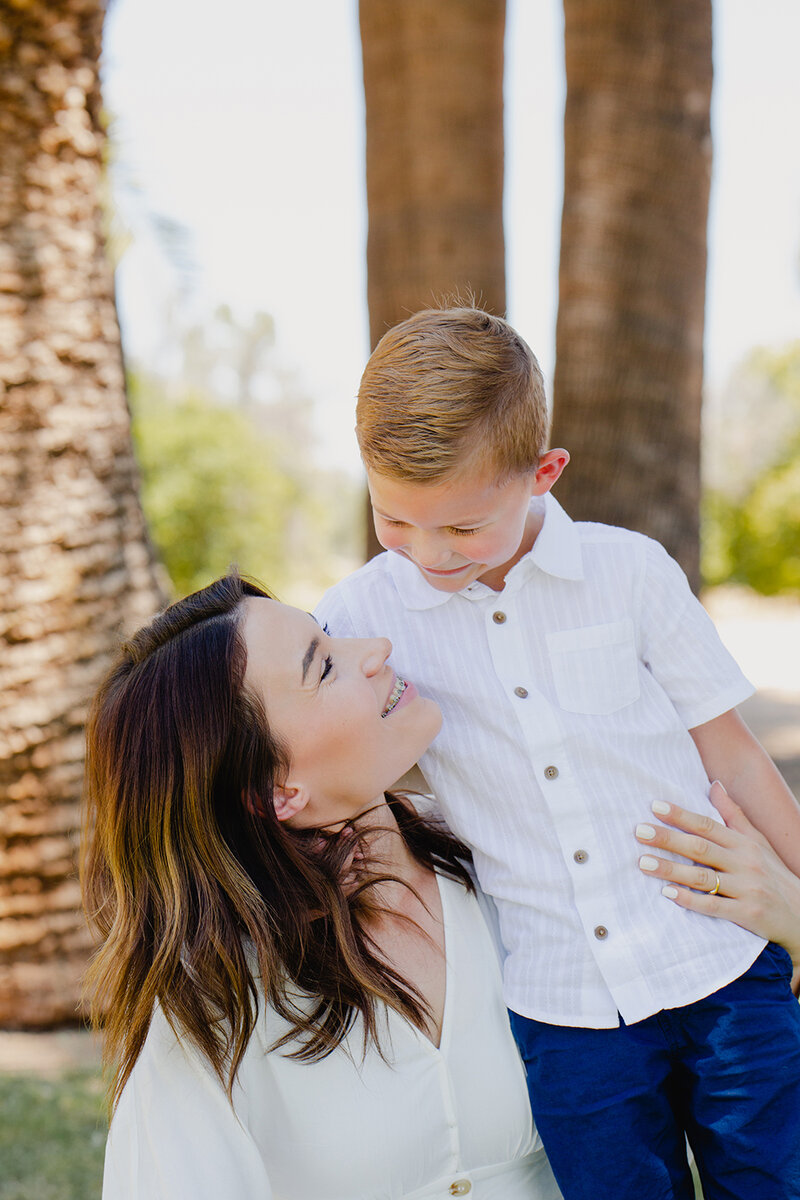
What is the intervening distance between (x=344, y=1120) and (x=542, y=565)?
3.44 feet

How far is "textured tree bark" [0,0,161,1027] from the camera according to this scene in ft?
12.7

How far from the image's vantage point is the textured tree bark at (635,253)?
3.97m

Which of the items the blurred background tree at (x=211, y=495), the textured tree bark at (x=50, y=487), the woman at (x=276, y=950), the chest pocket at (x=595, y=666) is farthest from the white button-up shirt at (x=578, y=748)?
the blurred background tree at (x=211, y=495)

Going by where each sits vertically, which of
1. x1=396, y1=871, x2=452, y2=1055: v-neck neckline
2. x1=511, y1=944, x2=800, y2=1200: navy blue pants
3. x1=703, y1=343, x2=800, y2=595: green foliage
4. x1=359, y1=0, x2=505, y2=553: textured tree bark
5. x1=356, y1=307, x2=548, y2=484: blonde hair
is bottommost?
x1=703, y1=343, x2=800, y2=595: green foliage

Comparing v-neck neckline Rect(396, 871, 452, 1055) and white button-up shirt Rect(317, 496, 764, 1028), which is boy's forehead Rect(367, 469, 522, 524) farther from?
v-neck neckline Rect(396, 871, 452, 1055)

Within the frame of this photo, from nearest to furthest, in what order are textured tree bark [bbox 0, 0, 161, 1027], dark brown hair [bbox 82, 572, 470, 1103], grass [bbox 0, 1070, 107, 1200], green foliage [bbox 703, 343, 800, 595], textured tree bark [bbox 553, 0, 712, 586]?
dark brown hair [bbox 82, 572, 470, 1103] < grass [bbox 0, 1070, 107, 1200] < textured tree bark [bbox 0, 0, 161, 1027] < textured tree bark [bbox 553, 0, 712, 586] < green foliage [bbox 703, 343, 800, 595]

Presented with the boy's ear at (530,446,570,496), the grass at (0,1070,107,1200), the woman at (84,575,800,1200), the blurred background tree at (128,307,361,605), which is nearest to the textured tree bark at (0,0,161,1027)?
the grass at (0,1070,107,1200)

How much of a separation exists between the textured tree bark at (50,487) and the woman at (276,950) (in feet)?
6.74

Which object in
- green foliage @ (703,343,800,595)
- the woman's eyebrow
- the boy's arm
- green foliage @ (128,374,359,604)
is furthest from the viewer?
green foliage @ (703,343,800,595)

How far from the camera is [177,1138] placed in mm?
1722

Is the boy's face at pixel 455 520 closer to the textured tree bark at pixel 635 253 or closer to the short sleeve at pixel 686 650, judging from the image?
the short sleeve at pixel 686 650

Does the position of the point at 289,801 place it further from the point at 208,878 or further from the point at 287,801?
the point at 208,878

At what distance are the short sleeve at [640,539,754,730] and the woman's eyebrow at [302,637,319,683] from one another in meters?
0.63

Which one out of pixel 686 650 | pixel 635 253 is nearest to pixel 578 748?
pixel 686 650
